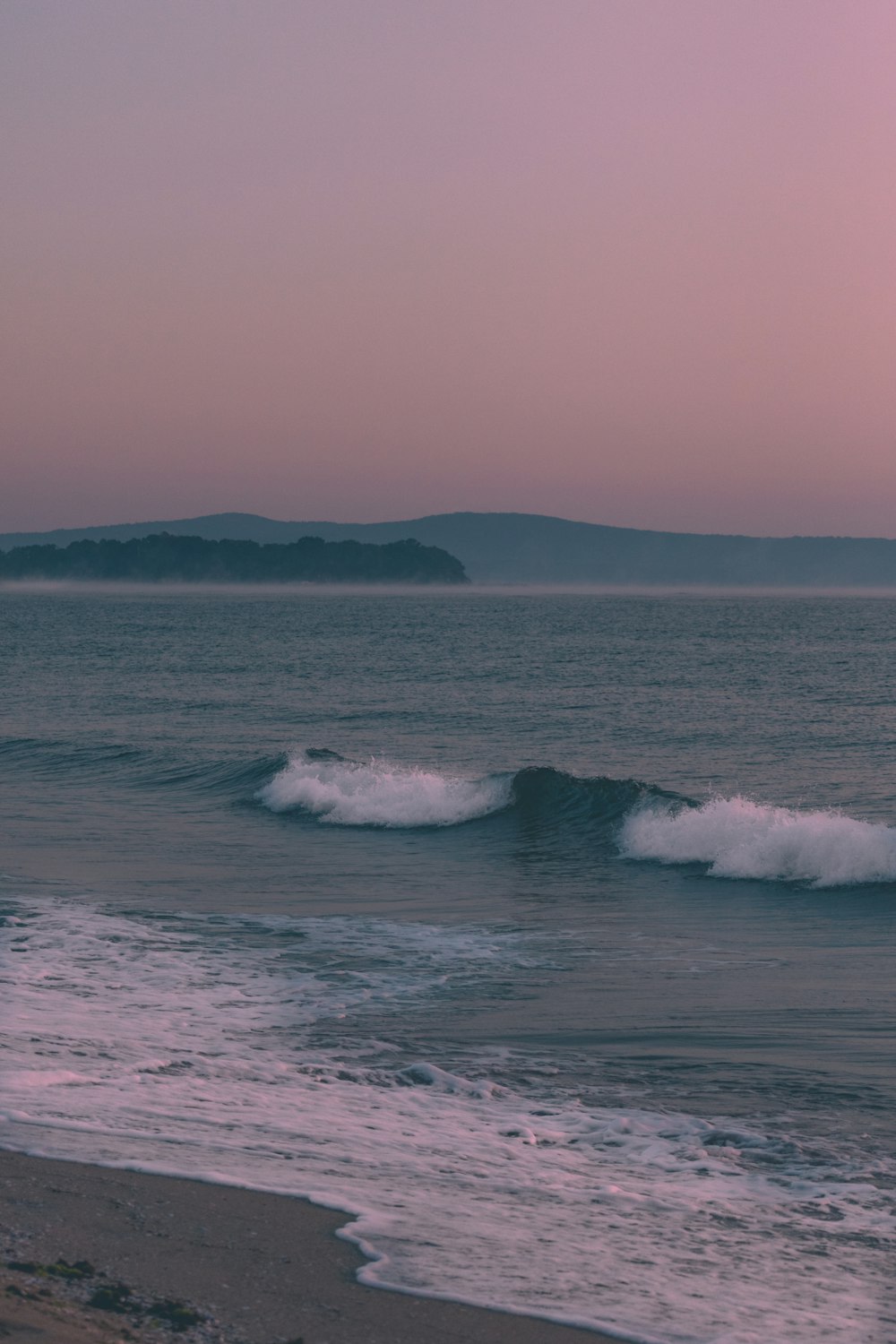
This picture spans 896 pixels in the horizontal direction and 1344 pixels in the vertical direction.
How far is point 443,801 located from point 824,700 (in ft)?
74.8

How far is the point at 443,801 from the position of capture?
2305 cm

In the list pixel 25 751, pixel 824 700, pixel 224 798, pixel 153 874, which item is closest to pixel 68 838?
pixel 153 874

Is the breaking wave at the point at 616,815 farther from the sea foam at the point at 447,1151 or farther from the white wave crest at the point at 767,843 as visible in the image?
the sea foam at the point at 447,1151

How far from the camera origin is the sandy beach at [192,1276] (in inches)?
192

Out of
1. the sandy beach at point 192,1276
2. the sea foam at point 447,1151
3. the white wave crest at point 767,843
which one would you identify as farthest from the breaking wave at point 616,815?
the sandy beach at point 192,1276

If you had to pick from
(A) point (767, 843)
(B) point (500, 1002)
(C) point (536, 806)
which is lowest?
(B) point (500, 1002)

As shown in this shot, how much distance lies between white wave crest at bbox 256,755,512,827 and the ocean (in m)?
0.09

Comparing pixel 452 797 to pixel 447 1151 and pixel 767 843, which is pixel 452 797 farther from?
pixel 447 1151

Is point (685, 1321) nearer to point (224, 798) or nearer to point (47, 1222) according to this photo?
point (47, 1222)

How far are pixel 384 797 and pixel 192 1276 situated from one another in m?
18.0

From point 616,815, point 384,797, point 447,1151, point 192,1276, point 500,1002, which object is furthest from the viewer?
point 384,797

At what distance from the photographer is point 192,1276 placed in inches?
213

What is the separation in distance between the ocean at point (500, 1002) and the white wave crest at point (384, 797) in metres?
0.09

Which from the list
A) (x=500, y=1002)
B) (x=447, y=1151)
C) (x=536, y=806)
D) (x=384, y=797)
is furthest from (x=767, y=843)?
(x=447, y=1151)
